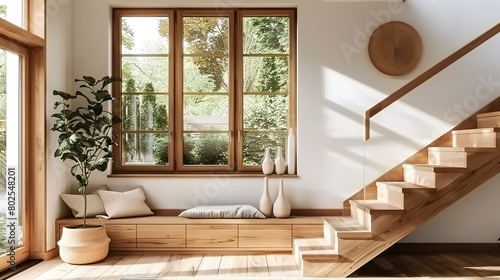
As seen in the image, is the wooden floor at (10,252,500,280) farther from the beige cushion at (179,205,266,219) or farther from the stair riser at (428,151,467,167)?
the stair riser at (428,151,467,167)

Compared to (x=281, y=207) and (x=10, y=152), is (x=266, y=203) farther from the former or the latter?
(x=10, y=152)

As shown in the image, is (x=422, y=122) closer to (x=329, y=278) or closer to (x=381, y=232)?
(x=381, y=232)

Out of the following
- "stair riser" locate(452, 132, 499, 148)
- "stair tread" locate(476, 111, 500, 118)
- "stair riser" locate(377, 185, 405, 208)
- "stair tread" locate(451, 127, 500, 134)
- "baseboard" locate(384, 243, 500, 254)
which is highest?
"stair tread" locate(476, 111, 500, 118)

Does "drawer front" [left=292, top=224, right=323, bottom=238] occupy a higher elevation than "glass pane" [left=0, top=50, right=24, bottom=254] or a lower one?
lower

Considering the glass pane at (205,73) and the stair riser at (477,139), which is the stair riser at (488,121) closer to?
the stair riser at (477,139)

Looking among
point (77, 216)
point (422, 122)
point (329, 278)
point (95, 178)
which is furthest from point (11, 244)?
point (422, 122)

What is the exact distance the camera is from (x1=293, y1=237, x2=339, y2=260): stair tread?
12.9 feet

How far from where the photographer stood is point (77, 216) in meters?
4.76

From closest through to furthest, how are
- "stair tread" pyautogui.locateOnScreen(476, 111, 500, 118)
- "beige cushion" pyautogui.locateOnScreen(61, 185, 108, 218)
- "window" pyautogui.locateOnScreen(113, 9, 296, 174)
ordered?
1. "stair tread" pyautogui.locateOnScreen(476, 111, 500, 118)
2. "beige cushion" pyautogui.locateOnScreen(61, 185, 108, 218)
3. "window" pyautogui.locateOnScreen(113, 9, 296, 174)

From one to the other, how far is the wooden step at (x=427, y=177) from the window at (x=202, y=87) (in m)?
1.34

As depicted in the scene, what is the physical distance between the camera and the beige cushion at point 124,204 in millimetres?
4789

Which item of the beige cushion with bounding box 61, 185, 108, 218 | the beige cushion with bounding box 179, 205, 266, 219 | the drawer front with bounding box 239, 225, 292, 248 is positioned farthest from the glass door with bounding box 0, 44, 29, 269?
the drawer front with bounding box 239, 225, 292, 248

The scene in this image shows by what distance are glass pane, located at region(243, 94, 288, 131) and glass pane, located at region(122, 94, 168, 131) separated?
0.90m

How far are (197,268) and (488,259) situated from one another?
2.76 metres
